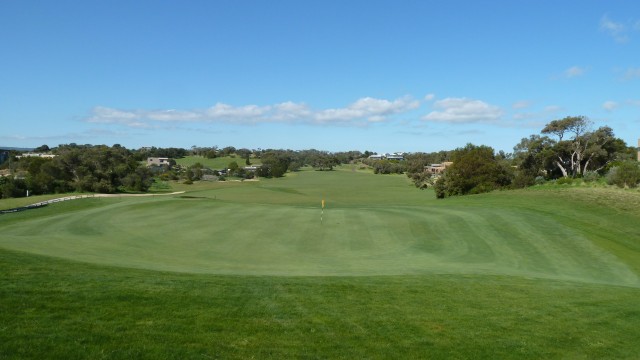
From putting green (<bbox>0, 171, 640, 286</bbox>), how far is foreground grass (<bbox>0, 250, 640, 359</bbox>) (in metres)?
3.71

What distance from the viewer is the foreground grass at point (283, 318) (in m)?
9.00

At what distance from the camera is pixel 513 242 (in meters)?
27.0

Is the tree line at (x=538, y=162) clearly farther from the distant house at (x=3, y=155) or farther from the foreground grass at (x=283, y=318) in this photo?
the distant house at (x=3, y=155)

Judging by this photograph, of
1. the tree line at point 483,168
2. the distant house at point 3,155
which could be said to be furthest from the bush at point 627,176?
the distant house at point 3,155

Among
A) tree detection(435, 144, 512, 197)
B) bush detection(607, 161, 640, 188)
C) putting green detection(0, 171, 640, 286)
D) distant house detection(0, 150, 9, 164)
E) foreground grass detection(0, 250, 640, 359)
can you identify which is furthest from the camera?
distant house detection(0, 150, 9, 164)

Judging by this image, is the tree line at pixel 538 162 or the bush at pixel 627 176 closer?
the bush at pixel 627 176

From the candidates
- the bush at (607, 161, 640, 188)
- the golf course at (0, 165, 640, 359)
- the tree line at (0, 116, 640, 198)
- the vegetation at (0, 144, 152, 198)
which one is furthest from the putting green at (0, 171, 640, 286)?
the vegetation at (0, 144, 152, 198)

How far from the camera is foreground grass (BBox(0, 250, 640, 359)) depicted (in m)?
9.00

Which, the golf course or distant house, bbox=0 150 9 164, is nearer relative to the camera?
the golf course

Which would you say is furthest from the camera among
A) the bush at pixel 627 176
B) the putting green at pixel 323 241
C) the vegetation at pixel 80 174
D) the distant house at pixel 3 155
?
the distant house at pixel 3 155

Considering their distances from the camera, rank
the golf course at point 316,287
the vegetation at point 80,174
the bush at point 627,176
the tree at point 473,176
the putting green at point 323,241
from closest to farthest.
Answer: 1. the golf course at point 316,287
2. the putting green at point 323,241
3. the bush at point 627,176
4. the tree at point 473,176
5. the vegetation at point 80,174

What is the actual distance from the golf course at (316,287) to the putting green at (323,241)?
146 mm

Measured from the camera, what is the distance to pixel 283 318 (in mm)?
11078

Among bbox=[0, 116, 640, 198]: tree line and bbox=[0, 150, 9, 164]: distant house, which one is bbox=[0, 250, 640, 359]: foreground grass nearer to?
bbox=[0, 116, 640, 198]: tree line
